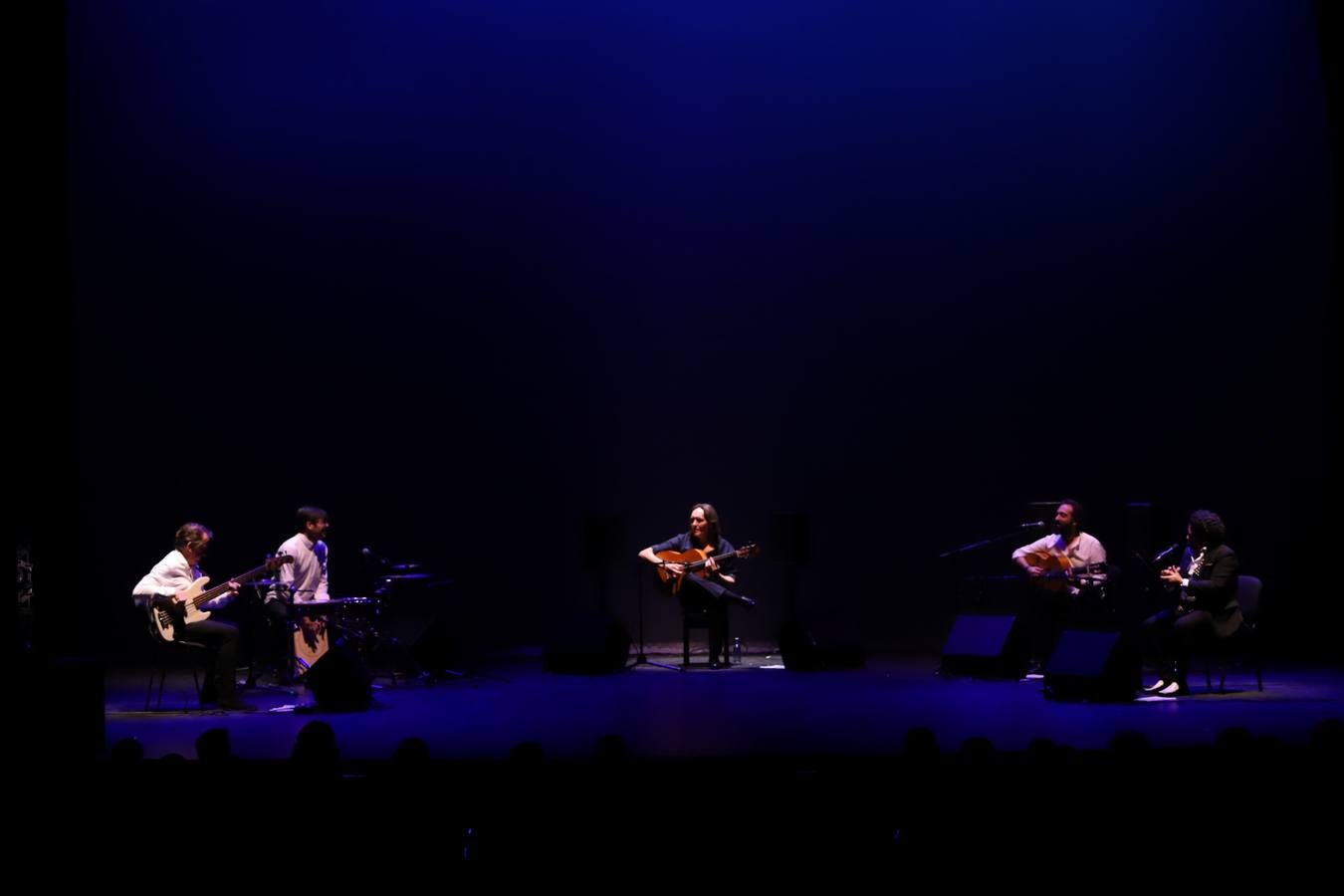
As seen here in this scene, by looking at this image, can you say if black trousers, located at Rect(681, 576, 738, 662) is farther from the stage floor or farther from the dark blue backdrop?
the dark blue backdrop

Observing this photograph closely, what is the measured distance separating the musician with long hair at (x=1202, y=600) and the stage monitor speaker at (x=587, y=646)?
13.1ft

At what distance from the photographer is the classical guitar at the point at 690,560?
10117 millimetres

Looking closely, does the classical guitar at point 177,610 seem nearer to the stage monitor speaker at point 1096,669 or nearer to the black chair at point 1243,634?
the stage monitor speaker at point 1096,669

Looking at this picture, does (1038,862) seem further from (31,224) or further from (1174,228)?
(1174,228)

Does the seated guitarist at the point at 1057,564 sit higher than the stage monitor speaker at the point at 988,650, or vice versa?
the seated guitarist at the point at 1057,564

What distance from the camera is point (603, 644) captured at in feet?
32.1

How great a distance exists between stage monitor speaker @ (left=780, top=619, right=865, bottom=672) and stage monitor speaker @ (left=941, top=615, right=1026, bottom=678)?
80 cm

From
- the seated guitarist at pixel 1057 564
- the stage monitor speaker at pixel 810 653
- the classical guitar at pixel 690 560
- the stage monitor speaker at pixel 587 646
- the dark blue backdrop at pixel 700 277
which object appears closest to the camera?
the seated guitarist at pixel 1057 564

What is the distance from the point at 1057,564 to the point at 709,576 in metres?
2.74

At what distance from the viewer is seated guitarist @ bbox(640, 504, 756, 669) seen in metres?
9.98

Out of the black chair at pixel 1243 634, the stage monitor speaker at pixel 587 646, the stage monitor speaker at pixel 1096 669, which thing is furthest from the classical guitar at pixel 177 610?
the black chair at pixel 1243 634

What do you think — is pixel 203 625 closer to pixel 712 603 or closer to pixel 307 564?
pixel 307 564

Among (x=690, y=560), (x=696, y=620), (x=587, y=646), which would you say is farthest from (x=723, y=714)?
(x=690, y=560)

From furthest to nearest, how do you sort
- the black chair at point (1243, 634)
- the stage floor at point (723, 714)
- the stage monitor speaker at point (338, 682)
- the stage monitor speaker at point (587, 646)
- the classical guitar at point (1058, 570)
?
the stage monitor speaker at point (587, 646) < the classical guitar at point (1058, 570) < the black chair at point (1243, 634) < the stage monitor speaker at point (338, 682) < the stage floor at point (723, 714)
